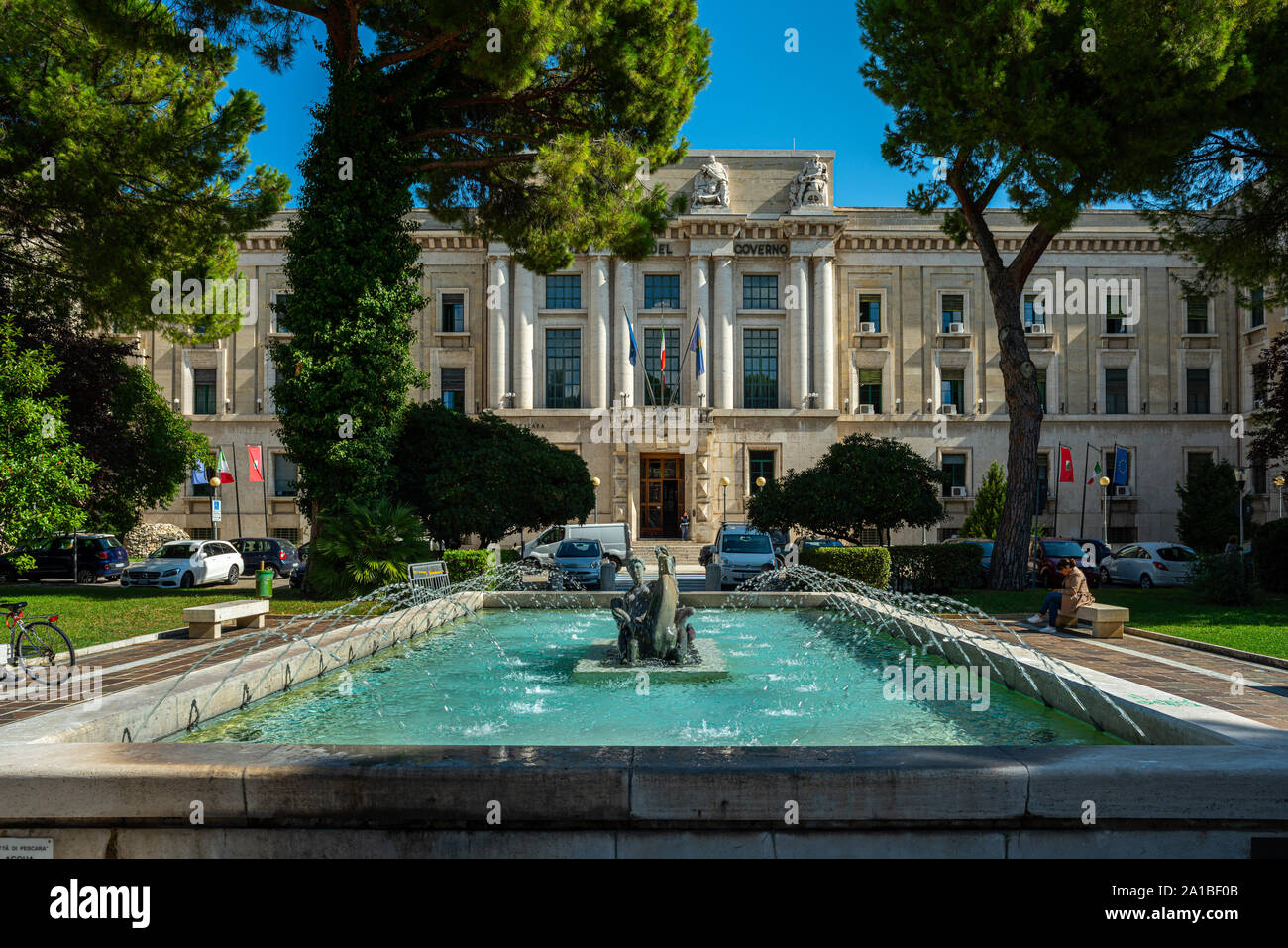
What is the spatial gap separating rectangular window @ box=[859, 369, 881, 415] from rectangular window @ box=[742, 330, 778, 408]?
4.29 metres

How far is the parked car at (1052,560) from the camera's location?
20.0 metres

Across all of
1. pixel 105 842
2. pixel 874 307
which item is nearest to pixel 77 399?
pixel 105 842

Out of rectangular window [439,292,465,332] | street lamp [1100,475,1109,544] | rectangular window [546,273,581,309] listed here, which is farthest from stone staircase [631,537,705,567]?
street lamp [1100,475,1109,544]

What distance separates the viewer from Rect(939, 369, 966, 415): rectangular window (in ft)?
132

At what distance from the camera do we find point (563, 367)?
129ft

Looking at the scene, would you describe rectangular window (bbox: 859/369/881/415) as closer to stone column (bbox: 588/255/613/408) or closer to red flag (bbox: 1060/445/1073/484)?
red flag (bbox: 1060/445/1073/484)

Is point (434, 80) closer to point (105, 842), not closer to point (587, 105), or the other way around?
point (587, 105)

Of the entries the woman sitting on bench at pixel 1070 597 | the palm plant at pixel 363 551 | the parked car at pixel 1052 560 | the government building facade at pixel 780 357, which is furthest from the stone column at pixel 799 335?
the woman sitting on bench at pixel 1070 597

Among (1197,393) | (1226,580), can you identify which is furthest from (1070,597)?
(1197,393)

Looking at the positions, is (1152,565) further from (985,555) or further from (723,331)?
(723,331)

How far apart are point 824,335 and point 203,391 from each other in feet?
96.0

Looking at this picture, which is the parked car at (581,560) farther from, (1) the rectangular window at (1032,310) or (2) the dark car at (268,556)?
A: (1) the rectangular window at (1032,310)

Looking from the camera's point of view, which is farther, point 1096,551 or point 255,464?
point 255,464

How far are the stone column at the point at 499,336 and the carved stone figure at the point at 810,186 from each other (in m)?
13.7
